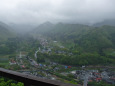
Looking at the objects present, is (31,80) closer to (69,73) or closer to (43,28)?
(69,73)

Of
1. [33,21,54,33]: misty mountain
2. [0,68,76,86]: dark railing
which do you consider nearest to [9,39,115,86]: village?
[0,68,76,86]: dark railing

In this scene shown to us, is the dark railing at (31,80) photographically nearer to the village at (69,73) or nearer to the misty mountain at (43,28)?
the village at (69,73)

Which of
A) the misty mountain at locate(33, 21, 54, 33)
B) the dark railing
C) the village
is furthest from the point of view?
the misty mountain at locate(33, 21, 54, 33)

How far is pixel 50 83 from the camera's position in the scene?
1.05 m

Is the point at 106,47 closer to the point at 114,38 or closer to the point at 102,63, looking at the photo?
the point at 114,38


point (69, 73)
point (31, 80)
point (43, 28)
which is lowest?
point (69, 73)

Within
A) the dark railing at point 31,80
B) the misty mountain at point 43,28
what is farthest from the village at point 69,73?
the misty mountain at point 43,28

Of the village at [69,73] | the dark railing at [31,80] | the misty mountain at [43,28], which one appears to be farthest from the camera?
the misty mountain at [43,28]

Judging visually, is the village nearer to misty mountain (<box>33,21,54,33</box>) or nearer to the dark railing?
the dark railing

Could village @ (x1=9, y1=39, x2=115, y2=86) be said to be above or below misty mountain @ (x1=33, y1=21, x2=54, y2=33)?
below

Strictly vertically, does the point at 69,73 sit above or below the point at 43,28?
below

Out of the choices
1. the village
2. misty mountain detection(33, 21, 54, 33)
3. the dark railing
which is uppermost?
misty mountain detection(33, 21, 54, 33)

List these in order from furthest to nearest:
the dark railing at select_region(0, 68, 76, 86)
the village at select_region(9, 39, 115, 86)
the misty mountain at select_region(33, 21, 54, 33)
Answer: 1. the misty mountain at select_region(33, 21, 54, 33)
2. the village at select_region(9, 39, 115, 86)
3. the dark railing at select_region(0, 68, 76, 86)

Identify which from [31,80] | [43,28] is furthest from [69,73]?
[43,28]
